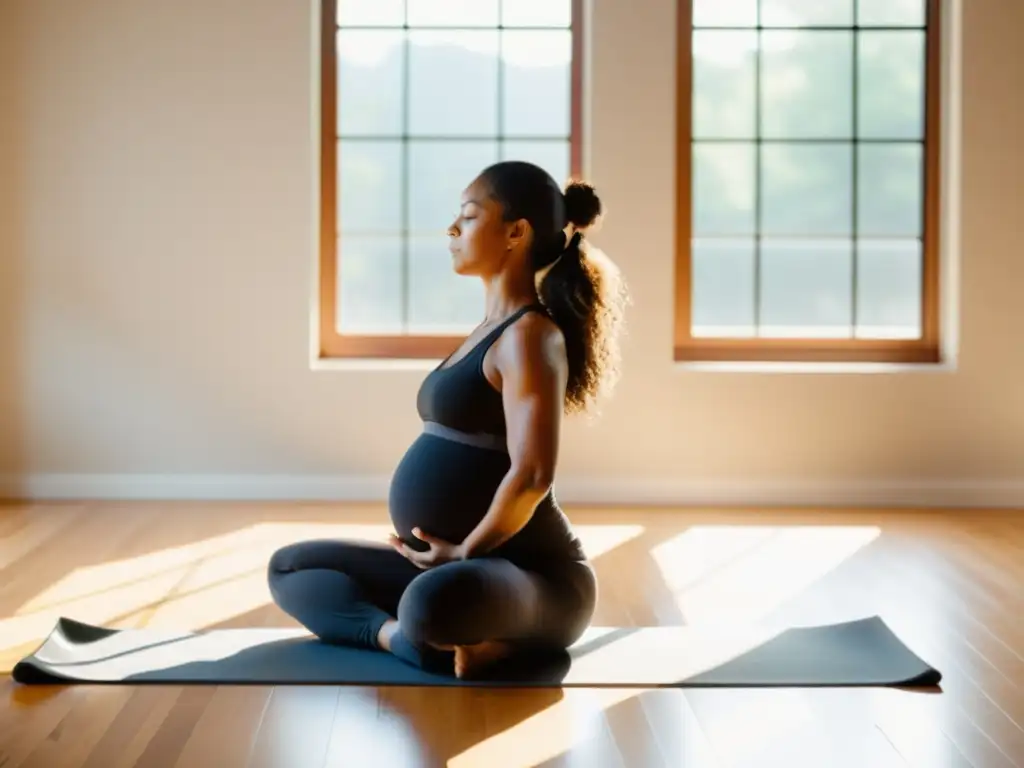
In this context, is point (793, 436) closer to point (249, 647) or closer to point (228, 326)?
point (228, 326)

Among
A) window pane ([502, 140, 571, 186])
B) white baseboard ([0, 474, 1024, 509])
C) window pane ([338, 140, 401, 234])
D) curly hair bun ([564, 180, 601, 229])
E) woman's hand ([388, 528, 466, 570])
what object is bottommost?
white baseboard ([0, 474, 1024, 509])

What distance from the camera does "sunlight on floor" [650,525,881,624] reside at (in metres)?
3.82

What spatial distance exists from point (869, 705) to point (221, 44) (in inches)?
156

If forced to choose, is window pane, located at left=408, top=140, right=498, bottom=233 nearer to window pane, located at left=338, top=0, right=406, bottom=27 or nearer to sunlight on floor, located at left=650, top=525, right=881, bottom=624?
window pane, located at left=338, top=0, right=406, bottom=27

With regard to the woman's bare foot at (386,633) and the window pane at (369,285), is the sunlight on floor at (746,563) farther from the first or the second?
the window pane at (369,285)

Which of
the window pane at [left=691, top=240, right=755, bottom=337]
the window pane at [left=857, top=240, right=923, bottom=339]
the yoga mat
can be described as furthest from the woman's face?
the window pane at [left=857, top=240, right=923, bottom=339]

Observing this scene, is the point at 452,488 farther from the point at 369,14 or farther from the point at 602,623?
the point at 369,14

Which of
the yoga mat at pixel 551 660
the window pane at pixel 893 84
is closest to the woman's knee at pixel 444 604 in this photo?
the yoga mat at pixel 551 660

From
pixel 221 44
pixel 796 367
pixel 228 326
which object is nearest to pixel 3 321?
pixel 228 326

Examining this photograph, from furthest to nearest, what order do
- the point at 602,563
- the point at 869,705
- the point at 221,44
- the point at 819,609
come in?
the point at 221,44 → the point at 602,563 → the point at 819,609 → the point at 869,705

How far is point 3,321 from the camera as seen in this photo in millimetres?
5730

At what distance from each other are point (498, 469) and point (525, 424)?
16 cm

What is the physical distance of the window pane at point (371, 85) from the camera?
5875 millimetres

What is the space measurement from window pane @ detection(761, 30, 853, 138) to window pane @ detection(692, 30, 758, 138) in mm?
71
